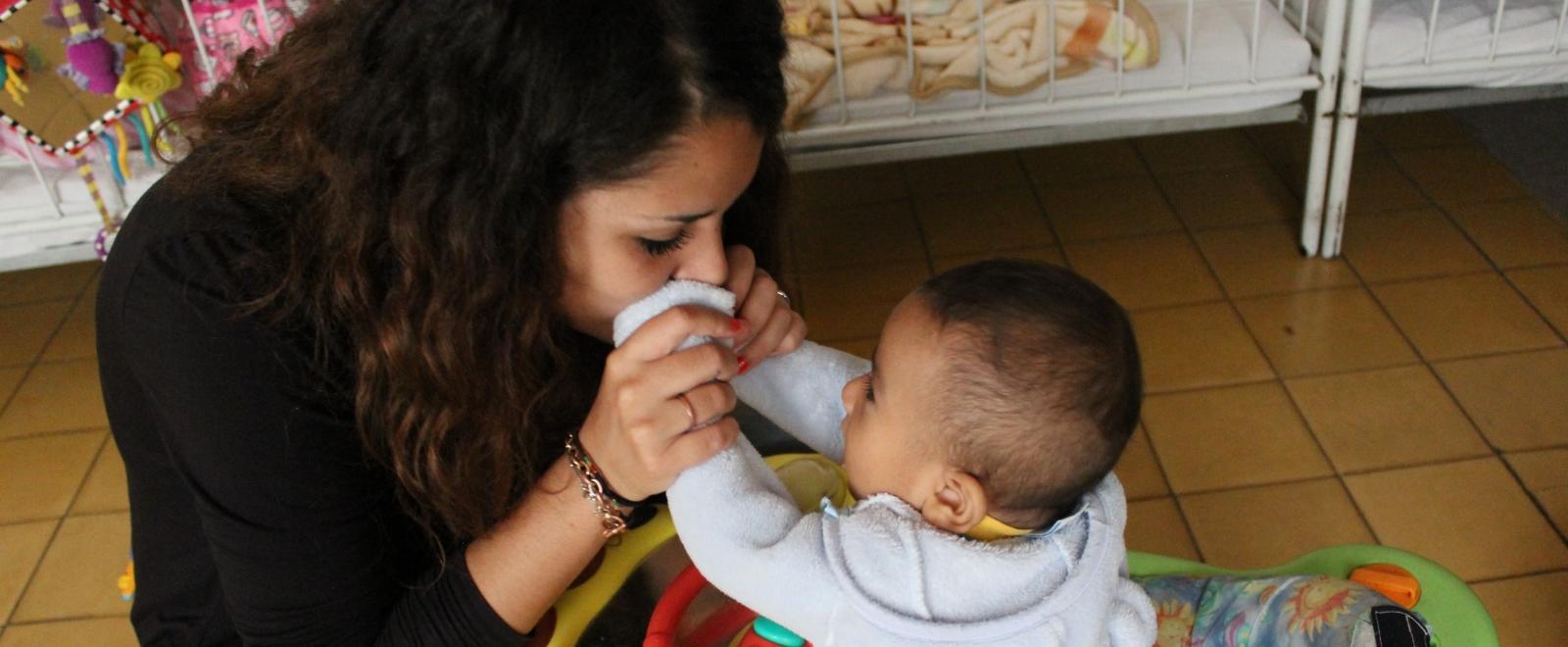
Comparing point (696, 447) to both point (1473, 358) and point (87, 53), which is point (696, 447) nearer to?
point (87, 53)

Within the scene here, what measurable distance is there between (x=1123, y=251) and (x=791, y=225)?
67 cm

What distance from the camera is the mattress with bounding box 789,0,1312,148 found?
2.12 metres

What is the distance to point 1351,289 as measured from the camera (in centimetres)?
232

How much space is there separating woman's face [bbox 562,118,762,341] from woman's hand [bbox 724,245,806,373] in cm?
3

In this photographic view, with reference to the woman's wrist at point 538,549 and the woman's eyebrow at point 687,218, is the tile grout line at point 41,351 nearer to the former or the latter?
the woman's wrist at point 538,549

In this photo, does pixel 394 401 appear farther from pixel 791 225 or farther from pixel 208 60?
pixel 791 225

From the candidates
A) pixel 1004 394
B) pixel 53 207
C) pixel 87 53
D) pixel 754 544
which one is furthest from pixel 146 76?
pixel 1004 394

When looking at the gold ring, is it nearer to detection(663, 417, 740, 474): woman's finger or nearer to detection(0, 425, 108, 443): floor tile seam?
detection(663, 417, 740, 474): woman's finger

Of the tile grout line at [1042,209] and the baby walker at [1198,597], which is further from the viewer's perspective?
the tile grout line at [1042,209]

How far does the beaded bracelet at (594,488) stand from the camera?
1011mm

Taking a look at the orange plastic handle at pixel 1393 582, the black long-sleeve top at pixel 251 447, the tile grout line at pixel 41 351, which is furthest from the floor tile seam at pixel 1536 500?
the tile grout line at pixel 41 351

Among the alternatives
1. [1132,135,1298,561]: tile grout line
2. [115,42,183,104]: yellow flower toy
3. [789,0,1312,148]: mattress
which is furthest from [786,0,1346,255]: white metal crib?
[115,42,183,104]: yellow flower toy

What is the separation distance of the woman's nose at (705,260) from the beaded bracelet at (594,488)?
16cm

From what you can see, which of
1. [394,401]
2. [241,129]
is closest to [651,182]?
[394,401]
